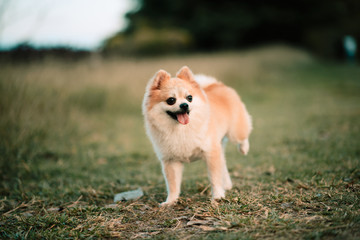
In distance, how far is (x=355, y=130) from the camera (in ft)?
18.0

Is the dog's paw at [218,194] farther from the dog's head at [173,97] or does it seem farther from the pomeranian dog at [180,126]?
the dog's head at [173,97]

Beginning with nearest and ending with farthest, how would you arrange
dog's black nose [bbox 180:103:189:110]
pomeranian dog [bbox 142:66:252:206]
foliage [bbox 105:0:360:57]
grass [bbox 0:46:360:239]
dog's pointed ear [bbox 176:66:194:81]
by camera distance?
grass [bbox 0:46:360:239] < dog's black nose [bbox 180:103:189:110] < pomeranian dog [bbox 142:66:252:206] < dog's pointed ear [bbox 176:66:194:81] < foliage [bbox 105:0:360:57]

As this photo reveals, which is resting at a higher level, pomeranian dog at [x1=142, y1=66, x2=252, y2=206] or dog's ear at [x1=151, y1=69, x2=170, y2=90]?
dog's ear at [x1=151, y1=69, x2=170, y2=90]

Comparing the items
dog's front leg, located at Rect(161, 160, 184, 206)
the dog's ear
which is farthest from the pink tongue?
dog's front leg, located at Rect(161, 160, 184, 206)

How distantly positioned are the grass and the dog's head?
0.83m

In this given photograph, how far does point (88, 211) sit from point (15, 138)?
2.33m

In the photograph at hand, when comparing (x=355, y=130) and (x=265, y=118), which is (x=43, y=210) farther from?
(x=265, y=118)

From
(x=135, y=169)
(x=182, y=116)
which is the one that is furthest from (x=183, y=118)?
(x=135, y=169)

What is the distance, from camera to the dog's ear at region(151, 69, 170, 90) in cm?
297

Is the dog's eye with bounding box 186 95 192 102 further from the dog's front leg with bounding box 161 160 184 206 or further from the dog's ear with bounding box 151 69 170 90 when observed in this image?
the dog's front leg with bounding box 161 160 184 206

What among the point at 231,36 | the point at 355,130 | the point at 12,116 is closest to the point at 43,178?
the point at 12,116

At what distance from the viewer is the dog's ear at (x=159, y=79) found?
2.97 meters

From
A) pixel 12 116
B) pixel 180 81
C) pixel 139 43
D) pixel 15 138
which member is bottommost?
pixel 15 138

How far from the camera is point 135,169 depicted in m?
4.62
